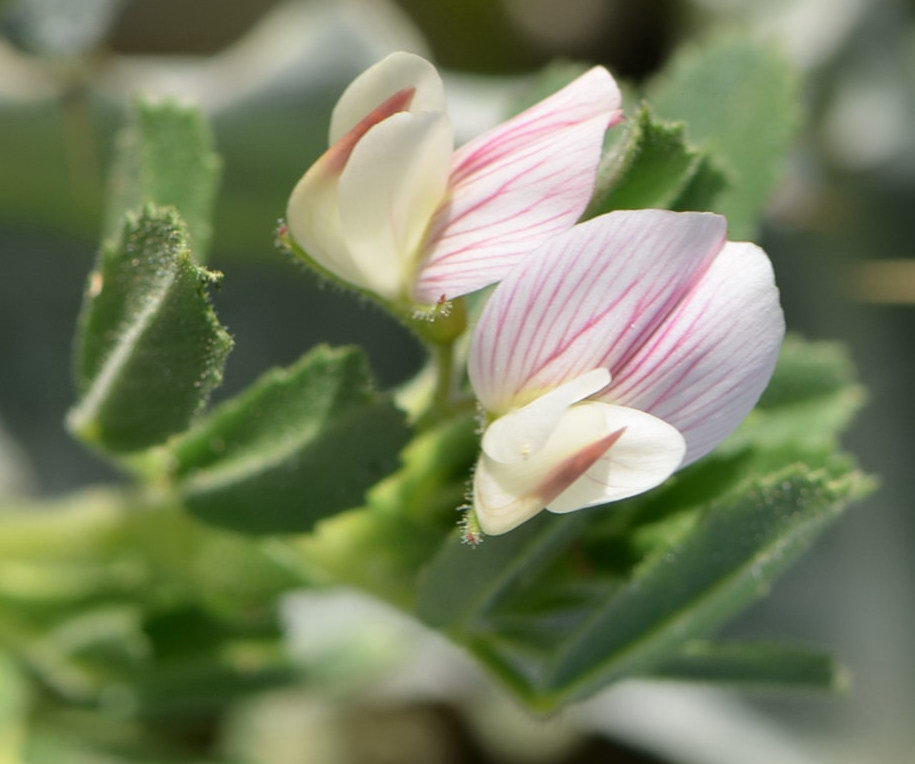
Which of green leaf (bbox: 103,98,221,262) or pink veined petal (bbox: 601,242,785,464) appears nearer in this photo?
pink veined petal (bbox: 601,242,785,464)

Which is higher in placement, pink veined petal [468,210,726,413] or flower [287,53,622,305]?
flower [287,53,622,305]

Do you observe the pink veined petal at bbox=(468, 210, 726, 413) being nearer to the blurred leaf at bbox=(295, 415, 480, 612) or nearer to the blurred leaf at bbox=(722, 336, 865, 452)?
the blurred leaf at bbox=(295, 415, 480, 612)

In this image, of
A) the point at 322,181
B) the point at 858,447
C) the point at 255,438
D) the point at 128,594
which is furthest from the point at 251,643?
the point at 858,447

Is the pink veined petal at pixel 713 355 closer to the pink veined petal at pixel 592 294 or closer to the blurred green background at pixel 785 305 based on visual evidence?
the pink veined petal at pixel 592 294

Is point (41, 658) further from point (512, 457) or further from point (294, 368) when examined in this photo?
point (512, 457)

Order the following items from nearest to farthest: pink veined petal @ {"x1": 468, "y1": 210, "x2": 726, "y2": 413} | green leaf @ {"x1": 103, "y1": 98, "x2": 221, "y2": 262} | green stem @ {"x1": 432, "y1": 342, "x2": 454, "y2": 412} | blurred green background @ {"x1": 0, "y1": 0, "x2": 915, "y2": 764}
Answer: pink veined petal @ {"x1": 468, "y1": 210, "x2": 726, "y2": 413} < green stem @ {"x1": 432, "y1": 342, "x2": 454, "y2": 412} < green leaf @ {"x1": 103, "y1": 98, "x2": 221, "y2": 262} < blurred green background @ {"x1": 0, "y1": 0, "x2": 915, "y2": 764}

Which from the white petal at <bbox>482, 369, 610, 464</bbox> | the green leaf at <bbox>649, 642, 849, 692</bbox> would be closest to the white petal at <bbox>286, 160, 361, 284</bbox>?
the white petal at <bbox>482, 369, 610, 464</bbox>

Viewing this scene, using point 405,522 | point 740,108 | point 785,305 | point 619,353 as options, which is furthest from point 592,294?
point 785,305

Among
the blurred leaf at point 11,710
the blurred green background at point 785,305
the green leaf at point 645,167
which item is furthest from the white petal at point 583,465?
the blurred green background at point 785,305
